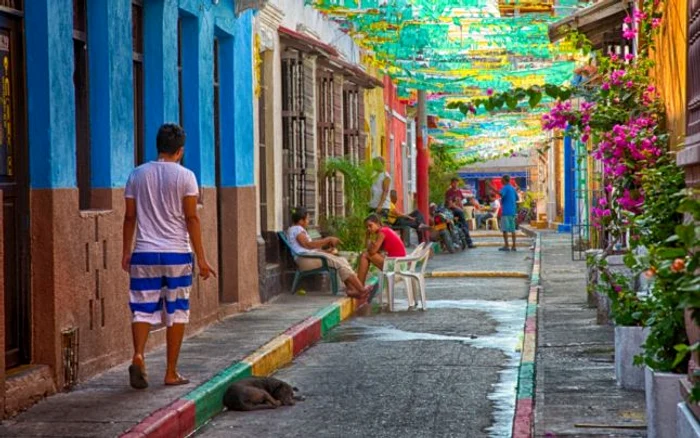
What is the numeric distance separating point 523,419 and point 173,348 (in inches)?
97.0

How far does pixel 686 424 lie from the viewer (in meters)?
6.09

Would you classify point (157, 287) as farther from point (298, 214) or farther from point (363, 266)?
point (363, 266)

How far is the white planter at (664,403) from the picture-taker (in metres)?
7.15

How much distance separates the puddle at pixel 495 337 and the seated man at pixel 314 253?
868 millimetres

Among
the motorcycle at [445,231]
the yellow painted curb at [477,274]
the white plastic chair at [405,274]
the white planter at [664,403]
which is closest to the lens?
the white planter at [664,403]

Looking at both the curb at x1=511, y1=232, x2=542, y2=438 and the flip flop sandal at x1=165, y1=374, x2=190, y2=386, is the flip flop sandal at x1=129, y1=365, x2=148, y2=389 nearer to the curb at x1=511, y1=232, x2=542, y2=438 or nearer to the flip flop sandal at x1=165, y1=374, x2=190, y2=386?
the flip flop sandal at x1=165, y1=374, x2=190, y2=386

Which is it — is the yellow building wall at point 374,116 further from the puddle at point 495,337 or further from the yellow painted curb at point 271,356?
the yellow painted curb at point 271,356

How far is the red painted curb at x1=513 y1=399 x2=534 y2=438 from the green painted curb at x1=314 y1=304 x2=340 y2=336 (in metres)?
A: 5.75

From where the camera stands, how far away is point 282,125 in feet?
62.7

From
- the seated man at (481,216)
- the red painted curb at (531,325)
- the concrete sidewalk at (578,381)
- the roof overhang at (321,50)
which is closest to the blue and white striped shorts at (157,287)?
the concrete sidewalk at (578,381)

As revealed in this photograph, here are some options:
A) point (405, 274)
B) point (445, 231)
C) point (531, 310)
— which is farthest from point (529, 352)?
point (445, 231)

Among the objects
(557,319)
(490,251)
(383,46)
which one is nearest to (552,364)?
(557,319)

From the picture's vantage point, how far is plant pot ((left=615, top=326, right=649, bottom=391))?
367 inches

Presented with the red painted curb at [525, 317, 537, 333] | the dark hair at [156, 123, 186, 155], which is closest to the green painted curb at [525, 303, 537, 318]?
the red painted curb at [525, 317, 537, 333]
